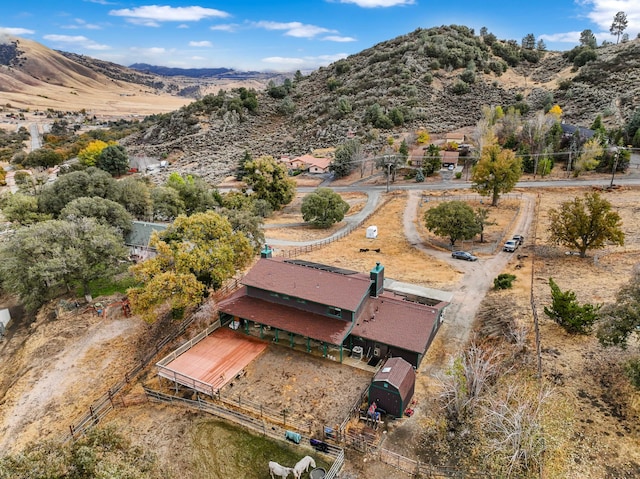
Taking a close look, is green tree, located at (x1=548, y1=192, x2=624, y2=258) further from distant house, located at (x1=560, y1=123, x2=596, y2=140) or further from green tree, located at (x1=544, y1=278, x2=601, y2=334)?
distant house, located at (x1=560, y1=123, x2=596, y2=140)

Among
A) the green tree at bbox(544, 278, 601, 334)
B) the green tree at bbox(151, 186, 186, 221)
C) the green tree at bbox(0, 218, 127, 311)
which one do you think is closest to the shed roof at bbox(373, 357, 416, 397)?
the green tree at bbox(544, 278, 601, 334)

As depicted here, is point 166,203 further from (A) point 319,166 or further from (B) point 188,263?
(A) point 319,166

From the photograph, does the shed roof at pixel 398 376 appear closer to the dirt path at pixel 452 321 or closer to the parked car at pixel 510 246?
the dirt path at pixel 452 321

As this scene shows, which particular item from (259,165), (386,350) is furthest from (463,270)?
(259,165)

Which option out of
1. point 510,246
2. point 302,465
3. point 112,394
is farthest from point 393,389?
point 510,246

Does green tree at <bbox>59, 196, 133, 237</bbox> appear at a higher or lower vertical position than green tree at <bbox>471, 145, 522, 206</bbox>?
lower
